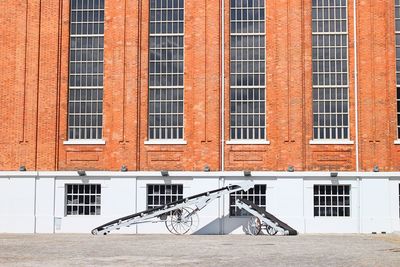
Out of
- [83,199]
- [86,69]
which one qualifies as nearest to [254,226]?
[83,199]

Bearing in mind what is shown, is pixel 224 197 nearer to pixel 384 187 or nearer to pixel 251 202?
pixel 251 202

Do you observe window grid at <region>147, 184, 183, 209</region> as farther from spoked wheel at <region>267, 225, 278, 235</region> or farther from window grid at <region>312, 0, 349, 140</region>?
window grid at <region>312, 0, 349, 140</region>

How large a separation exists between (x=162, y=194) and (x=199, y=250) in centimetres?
966

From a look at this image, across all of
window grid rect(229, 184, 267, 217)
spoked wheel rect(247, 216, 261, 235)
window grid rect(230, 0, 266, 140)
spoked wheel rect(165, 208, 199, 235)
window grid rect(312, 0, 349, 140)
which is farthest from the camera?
window grid rect(230, 0, 266, 140)

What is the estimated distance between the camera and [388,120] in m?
31.9

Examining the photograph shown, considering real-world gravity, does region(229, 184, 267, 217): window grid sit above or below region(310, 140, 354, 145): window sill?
below

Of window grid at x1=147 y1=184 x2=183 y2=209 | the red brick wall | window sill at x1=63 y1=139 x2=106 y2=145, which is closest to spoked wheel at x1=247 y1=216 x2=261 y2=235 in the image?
the red brick wall

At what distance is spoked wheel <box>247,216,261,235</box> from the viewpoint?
30.7 metres

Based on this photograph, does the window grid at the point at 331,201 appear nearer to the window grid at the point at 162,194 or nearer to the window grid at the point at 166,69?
the window grid at the point at 162,194

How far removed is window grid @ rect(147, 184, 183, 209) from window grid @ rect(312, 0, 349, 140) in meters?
6.63

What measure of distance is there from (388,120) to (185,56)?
9519 millimetres

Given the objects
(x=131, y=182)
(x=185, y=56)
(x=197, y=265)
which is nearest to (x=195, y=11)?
(x=185, y=56)

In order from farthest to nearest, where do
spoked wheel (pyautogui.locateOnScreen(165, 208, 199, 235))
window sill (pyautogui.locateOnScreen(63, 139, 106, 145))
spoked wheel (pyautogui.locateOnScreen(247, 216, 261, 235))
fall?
window sill (pyautogui.locateOnScreen(63, 139, 106, 145)) → spoked wheel (pyautogui.locateOnScreen(165, 208, 199, 235)) → spoked wheel (pyautogui.locateOnScreen(247, 216, 261, 235))

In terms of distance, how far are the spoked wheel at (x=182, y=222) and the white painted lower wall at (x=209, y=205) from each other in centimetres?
39
